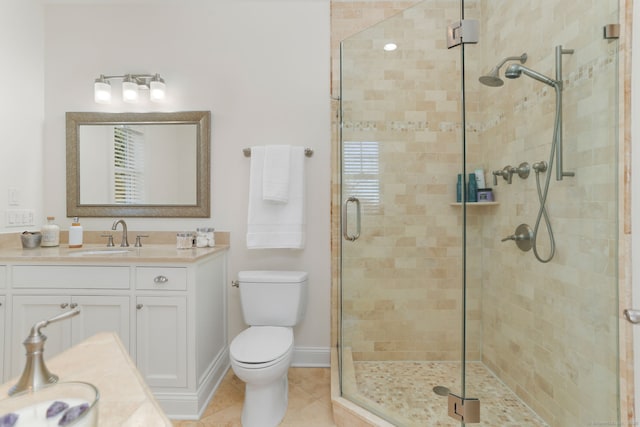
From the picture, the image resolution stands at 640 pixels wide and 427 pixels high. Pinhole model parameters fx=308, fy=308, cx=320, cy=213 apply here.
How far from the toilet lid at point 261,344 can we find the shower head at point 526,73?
1715 mm

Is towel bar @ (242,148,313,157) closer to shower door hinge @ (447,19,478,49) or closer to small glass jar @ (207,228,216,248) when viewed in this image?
small glass jar @ (207,228,216,248)

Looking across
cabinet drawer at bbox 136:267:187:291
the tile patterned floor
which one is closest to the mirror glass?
cabinet drawer at bbox 136:267:187:291

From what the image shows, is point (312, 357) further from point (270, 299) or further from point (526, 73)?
point (526, 73)

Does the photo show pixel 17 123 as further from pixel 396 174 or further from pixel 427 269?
pixel 427 269

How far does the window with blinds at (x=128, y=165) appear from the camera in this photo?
88.0 inches

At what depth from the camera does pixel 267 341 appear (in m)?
1.64

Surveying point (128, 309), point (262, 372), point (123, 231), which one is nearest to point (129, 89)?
point (123, 231)

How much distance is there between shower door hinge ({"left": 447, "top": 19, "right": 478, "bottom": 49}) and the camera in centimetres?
134

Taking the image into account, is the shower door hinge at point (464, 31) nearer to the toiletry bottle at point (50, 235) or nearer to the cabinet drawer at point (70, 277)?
the cabinet drawer at point (70, 277)

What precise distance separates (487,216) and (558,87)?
2.00 ft

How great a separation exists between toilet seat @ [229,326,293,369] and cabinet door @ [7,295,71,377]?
0.94 m

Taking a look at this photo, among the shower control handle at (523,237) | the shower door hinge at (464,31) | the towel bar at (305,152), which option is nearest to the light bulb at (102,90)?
the towel bar at (305,152)

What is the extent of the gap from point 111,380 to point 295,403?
4.57 ft

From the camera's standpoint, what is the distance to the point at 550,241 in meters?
1.37
